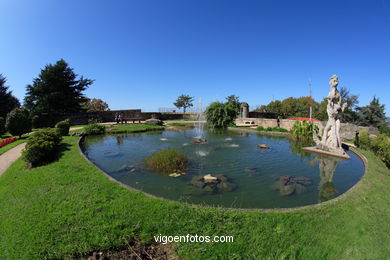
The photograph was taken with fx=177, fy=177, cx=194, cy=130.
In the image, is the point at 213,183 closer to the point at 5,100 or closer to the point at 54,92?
the point at 54,92

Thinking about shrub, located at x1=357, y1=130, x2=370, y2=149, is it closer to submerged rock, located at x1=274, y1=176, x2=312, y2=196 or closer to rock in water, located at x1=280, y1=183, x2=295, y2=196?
submerged rock, located at x1=274, y1=176, x2=312, y2=196

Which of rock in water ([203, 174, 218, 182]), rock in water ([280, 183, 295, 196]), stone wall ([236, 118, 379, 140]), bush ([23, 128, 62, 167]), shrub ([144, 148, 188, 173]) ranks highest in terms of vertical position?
stone wall ([236, 118, 379, 140])

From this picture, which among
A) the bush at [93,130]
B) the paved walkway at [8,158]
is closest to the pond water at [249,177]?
the paved walkway at [8,158]

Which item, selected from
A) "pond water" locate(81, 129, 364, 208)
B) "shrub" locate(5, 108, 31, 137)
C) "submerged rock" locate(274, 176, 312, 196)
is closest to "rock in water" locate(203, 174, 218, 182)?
"pond water" locate(81, 129, 364, 208)

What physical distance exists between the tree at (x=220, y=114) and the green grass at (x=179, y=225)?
18502mm

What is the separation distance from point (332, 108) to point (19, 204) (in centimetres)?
1295

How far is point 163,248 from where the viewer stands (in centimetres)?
297

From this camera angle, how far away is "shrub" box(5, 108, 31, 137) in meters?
12.4

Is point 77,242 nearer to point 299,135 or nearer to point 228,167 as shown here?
point 228,167

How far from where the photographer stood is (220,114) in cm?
2314

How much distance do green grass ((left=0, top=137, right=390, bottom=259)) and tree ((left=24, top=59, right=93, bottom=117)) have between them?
2569cm

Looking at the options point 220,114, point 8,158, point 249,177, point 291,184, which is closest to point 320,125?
point 220,114

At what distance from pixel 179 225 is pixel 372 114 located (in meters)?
30.6

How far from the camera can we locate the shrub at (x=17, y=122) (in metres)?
12.4
